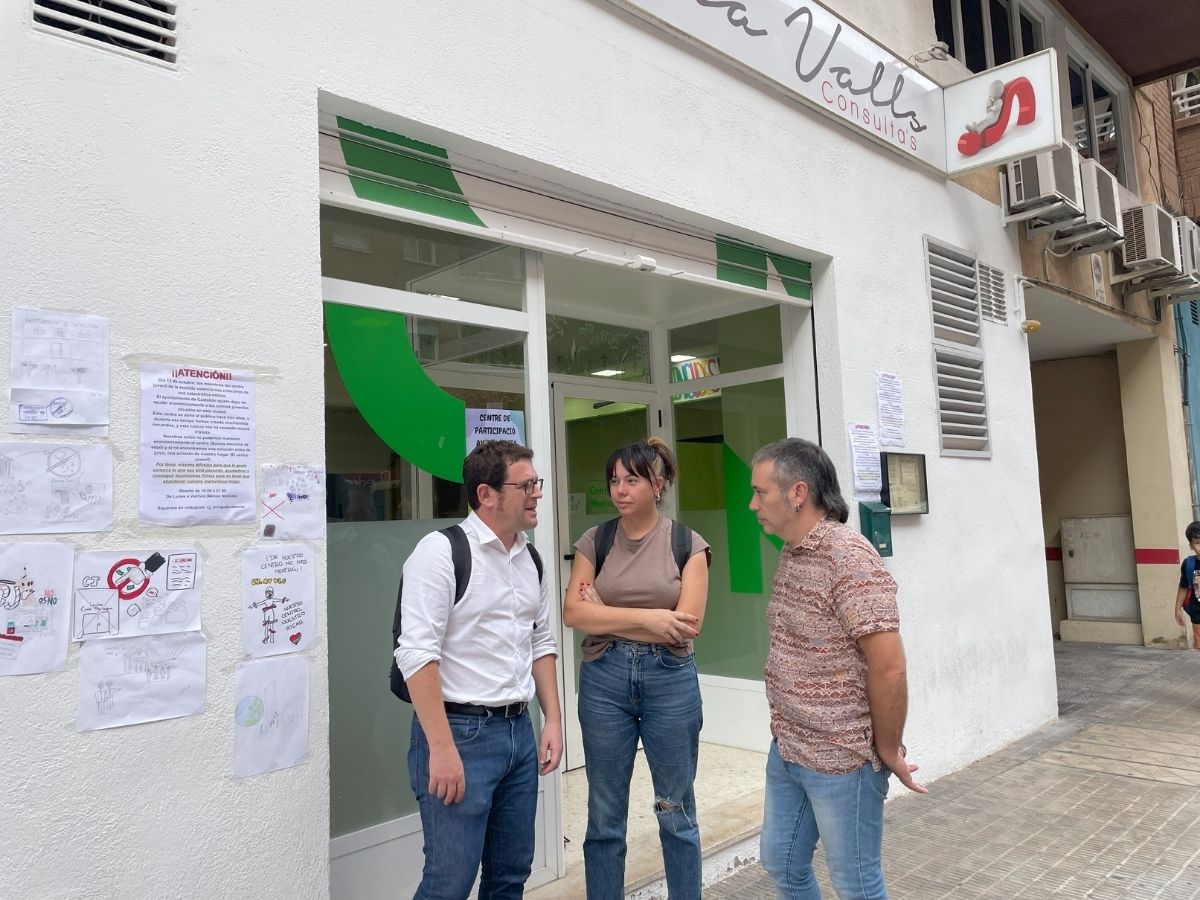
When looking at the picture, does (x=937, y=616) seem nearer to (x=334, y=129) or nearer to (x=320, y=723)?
(x=320, y=723)

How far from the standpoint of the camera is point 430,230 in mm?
3482

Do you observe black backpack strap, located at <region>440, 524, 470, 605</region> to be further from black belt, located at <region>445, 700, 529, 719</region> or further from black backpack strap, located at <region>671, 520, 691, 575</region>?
black backpack strap, located at <region>671, 520, 691, 575</region>

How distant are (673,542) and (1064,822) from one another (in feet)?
10.2

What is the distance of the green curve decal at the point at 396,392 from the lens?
3.15 metres

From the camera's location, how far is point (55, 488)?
7.64 ft

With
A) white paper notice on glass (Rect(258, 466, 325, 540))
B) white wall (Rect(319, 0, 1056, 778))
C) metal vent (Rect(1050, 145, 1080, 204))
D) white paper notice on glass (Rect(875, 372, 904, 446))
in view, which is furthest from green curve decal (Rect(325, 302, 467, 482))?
metal vent (Rect(1050, 145, 1080, 204))

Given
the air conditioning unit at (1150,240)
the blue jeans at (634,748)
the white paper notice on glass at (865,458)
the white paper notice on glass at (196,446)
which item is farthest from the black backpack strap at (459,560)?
the air conditioning unit at (1150,240)

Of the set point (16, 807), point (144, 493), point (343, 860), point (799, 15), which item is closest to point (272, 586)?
point (144, 493)

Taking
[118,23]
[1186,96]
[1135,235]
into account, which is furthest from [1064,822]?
[1186,96]

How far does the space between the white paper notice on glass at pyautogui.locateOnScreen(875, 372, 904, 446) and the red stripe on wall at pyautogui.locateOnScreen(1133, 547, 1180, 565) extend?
6.60 metres

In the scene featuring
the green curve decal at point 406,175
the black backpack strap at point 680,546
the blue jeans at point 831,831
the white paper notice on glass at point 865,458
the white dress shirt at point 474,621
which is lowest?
the blue jeans at point 831,831

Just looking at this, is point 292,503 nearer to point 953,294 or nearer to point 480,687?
point 480,687

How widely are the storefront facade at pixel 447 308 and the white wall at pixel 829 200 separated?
19 millimetres

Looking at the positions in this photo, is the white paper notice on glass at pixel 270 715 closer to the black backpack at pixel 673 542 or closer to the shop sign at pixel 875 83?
the black backpack at pixel 673 542
